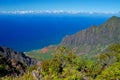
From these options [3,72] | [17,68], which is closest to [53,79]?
[3,72]

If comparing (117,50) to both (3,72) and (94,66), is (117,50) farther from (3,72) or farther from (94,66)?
(3,72)

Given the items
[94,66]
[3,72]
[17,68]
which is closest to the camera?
[94,66]

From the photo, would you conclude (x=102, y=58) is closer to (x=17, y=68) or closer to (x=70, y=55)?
(x=70, y=55)

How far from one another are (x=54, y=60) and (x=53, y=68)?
3.35 meters

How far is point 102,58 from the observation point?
84.8 m

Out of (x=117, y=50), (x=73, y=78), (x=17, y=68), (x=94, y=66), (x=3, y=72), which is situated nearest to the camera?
(x=73, y=78)

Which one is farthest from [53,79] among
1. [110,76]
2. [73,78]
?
[110,76]

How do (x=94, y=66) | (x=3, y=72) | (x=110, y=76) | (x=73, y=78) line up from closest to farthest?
(x=73, y=78) → (x=110, y=76) → (x=94, y=66) → (x=3, y=72)

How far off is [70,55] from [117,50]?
1343cm

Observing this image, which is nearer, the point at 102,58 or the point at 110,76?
the point at 110,76

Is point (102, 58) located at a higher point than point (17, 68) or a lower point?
higher

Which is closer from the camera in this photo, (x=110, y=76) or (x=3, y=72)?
(x=110, y=76)

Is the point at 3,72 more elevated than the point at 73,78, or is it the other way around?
the point at 73,78

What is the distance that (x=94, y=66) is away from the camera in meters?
79.9
